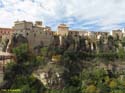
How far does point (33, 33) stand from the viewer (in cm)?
6378

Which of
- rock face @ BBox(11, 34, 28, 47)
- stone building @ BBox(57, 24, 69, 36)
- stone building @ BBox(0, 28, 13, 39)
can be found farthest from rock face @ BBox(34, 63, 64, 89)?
stone building @ BBox(57, 24, 69, 36)

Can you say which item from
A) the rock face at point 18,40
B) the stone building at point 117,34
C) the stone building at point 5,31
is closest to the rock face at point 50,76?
the rock face at point 18,40

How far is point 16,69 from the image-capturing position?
5228 centimetres

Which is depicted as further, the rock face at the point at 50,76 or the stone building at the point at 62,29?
the stone building at the point at 62,29

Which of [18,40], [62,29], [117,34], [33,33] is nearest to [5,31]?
[33,33]

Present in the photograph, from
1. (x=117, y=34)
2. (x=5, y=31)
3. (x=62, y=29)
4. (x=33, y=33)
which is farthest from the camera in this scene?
(x=117, y=34)

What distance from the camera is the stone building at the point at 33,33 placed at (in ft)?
207

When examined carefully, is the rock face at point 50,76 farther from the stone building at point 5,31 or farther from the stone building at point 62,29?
the stone building at point 62,29

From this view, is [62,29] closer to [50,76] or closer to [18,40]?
[18,40]

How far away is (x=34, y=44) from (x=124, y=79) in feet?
55.7

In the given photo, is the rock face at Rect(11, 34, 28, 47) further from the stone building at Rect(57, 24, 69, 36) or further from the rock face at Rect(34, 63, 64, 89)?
the stone building at Rect(57, 24, 69, 36)

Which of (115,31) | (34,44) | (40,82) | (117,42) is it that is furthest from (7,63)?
(115,31)

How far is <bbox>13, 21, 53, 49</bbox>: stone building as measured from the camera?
207ft

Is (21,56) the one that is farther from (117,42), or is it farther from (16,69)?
(117,42)
